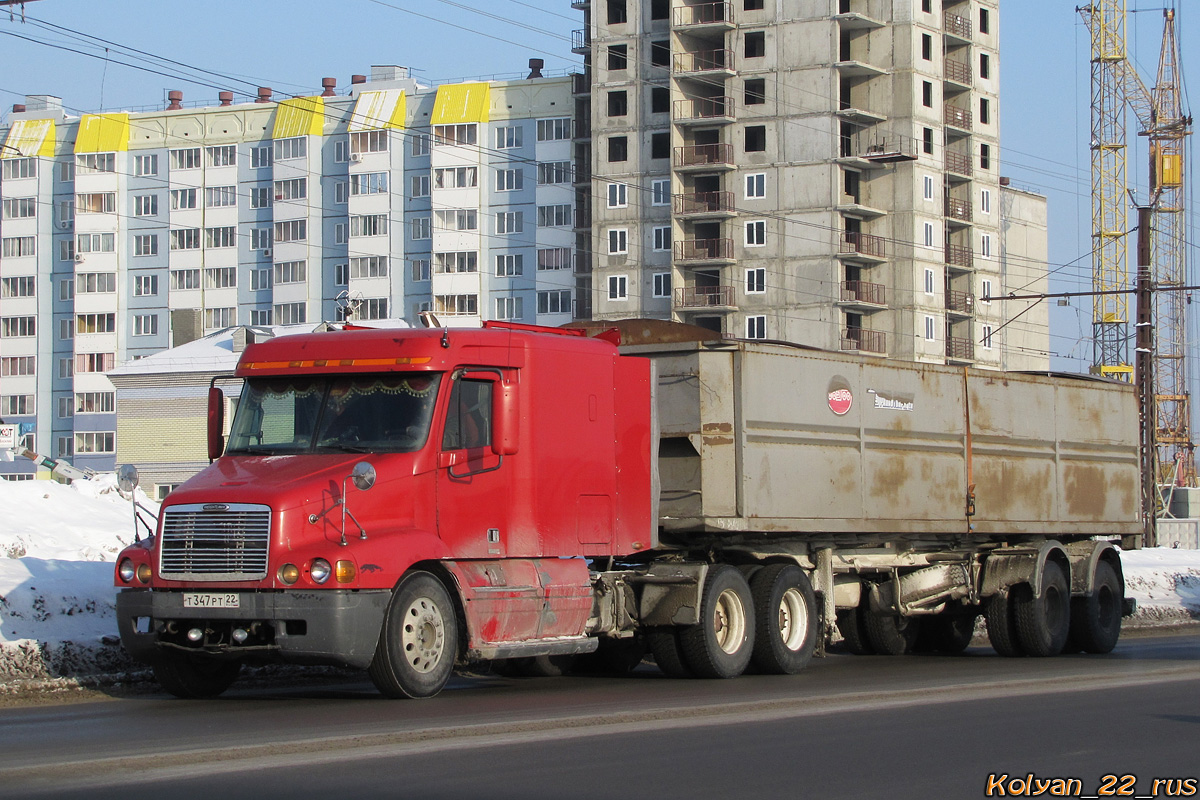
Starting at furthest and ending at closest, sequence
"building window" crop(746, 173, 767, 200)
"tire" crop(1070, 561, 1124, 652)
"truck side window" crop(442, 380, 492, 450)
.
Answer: "building window" crop(746, 173, 767, 200)
"tire" crop(1070, 561, 1124, 652)
"truck side window" crop(442, 380, 492, 450)

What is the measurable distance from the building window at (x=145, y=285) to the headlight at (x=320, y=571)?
10357cm

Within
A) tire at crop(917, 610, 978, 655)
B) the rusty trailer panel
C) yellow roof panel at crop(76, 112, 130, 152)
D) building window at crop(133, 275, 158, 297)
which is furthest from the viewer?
yellow roof panel at crop(76, 112, 130, 152)

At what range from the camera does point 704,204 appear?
93750mm

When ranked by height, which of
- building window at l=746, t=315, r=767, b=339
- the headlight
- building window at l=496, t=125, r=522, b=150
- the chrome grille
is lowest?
the headlight

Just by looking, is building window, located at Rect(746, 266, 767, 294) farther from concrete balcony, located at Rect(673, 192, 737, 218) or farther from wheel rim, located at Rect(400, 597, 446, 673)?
wheel rim, located at Rect(400, 597, 446, 673)

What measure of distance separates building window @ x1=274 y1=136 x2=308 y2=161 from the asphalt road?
95.7 meters

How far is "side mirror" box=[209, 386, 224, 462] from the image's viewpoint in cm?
1460

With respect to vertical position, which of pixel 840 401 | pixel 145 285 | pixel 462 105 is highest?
pixel 462 105

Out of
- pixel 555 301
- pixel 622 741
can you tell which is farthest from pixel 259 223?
pixel 622 741

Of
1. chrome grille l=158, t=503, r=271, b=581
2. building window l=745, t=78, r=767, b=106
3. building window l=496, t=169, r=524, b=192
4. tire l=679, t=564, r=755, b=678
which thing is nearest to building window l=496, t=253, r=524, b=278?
building window l=496, t=169, r=524, b=192

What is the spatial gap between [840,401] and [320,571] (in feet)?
23.1

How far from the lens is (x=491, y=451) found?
14.2 meters

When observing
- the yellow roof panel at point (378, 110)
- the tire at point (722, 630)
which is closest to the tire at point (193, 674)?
the tire at point (722, 630)

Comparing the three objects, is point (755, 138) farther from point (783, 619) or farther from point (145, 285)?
point (783, 619)
